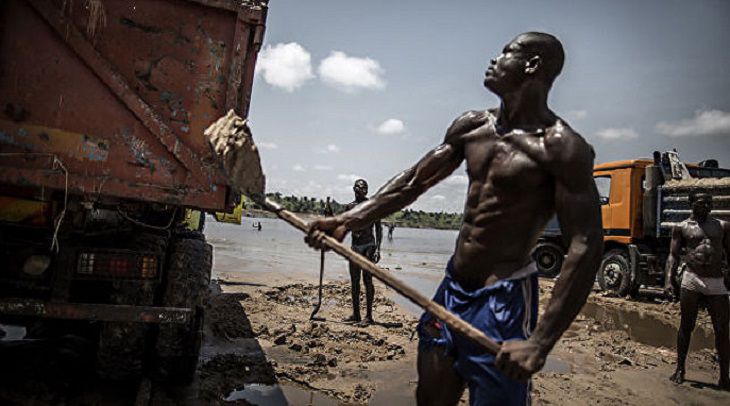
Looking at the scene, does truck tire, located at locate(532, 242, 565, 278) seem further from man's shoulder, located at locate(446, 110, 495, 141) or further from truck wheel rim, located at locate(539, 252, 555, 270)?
man's shoulder, located at locate(446, 110, 495, 141)

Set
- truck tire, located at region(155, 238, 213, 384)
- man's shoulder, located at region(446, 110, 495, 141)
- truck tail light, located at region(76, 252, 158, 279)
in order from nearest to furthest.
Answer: man's shoulder, located at region(446, 110, 495, 141) < truck tail light, located at region(76, 252, 158, 279) < truck tire, located at region(155, 238, 213, 384)

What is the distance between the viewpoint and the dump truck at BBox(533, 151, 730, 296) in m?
9.46

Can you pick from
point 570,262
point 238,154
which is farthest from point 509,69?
point 238,154

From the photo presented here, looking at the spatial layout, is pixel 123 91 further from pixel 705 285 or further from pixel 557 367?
pixel 705 285

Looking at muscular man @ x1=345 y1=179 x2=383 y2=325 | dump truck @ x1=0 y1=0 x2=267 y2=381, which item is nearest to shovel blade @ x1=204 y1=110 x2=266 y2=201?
dump truck @ x1=0 y1=0 x2=267 y2=381

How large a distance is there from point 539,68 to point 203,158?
2022 mm

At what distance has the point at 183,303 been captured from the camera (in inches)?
135

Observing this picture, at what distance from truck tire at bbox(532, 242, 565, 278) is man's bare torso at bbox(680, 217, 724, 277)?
6155 millimetres

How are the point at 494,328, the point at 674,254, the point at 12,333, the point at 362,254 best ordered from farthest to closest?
the point at 362,254
the point at 674,254
the point at 12,333
the point at 494,328

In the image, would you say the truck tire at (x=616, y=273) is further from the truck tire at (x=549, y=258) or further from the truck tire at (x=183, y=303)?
the truck tire at (x=183, y=303)

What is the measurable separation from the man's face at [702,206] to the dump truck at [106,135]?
4.83m

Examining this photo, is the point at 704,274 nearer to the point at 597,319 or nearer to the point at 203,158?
the point at 597,319

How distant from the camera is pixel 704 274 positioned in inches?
195

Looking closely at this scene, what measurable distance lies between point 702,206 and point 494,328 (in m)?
4.42
